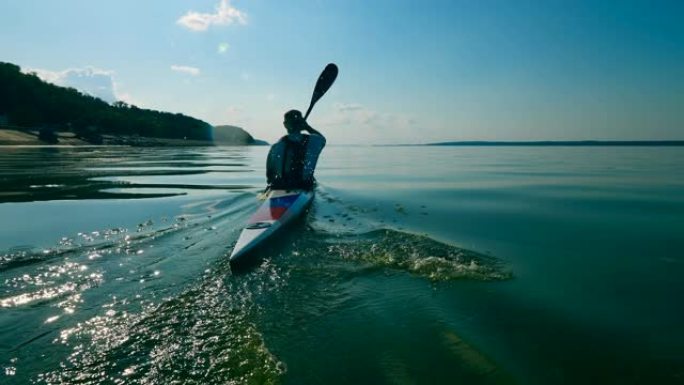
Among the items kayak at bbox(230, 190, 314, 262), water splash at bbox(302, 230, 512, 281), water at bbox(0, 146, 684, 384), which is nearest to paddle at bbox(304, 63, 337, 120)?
kayak at bbox(230, 190, 314, 262)

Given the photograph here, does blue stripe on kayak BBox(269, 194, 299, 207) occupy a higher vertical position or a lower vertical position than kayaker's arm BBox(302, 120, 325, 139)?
lower

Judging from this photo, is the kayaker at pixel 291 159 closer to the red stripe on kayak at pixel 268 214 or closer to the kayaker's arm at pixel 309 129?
the kayaker's arm at pixel 309 129

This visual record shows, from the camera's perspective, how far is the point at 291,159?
1461cm

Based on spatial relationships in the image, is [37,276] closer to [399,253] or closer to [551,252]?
[399,253]

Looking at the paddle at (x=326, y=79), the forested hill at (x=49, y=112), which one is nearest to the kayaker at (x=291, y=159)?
the paddle at (x=326, y=79)

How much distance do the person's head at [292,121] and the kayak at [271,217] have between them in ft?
8.97

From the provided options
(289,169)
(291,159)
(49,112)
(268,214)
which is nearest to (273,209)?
(268,214)

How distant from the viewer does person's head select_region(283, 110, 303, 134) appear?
50.2 feet

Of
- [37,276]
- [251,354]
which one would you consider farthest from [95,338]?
[37,276]

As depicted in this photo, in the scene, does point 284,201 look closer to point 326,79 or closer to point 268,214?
point 268,214

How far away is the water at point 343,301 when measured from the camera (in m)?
4.10

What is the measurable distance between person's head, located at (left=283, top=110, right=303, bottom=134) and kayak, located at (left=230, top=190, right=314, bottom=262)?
273 centimetres

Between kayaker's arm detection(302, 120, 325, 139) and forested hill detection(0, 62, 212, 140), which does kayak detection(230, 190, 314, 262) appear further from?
forested hill detection(0, 62, 212, 140)

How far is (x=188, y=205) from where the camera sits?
46.1 feet
